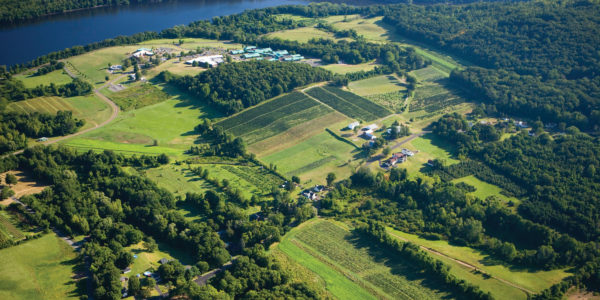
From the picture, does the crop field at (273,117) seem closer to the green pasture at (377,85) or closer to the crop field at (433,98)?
the green pasture at (377,85)

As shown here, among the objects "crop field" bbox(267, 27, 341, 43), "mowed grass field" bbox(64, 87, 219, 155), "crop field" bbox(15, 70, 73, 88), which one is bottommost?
"mowed grass field" bbox(64, 87, 219, 155)

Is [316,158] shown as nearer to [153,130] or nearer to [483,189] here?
[483,189]

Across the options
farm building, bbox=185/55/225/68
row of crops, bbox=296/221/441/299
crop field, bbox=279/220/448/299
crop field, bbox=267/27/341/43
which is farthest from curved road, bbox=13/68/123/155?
row of crops, bbox=296/221/441/299

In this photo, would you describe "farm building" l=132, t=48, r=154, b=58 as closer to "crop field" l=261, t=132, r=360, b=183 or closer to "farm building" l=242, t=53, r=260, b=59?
"farm building" l=242, t=53, r=260, b=59

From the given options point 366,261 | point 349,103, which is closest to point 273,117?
point 349,103

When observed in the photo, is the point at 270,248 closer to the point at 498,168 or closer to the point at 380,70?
the point at 498,168

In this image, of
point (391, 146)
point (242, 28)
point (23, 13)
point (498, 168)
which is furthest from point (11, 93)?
point (498, 168)
